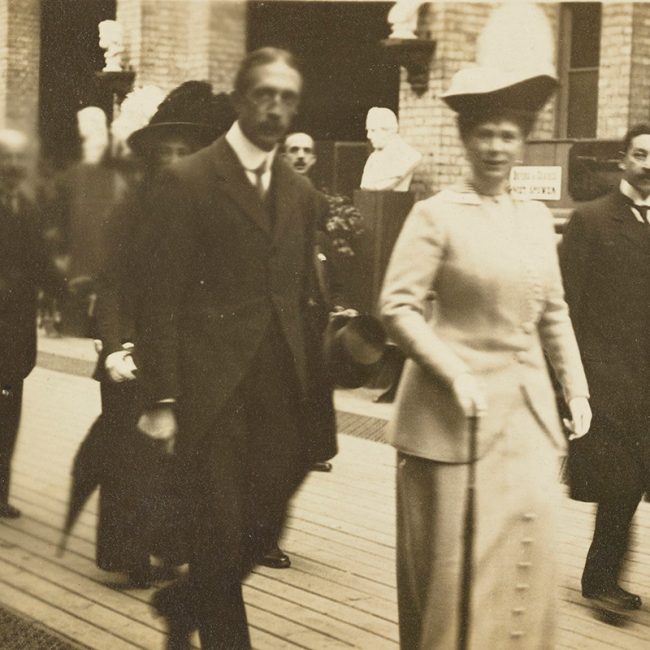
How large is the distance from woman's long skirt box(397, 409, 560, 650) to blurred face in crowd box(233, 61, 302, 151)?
0.93 m

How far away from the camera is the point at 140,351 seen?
404 cm

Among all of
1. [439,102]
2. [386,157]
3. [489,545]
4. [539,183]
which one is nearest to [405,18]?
[439,102]

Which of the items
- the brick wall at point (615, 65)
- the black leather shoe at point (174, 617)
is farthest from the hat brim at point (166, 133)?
the brick wall at point (615, 65)

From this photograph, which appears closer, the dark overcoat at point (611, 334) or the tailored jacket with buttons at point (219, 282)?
the tailored jacket with buttons at point (219, 282)

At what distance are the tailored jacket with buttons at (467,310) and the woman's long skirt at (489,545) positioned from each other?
62 mm

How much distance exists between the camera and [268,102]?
3930 millimetres

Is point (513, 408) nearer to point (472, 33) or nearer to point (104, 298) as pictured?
point (104, 298)

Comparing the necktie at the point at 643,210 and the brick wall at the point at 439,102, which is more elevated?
the brick wall at the point at 439,102

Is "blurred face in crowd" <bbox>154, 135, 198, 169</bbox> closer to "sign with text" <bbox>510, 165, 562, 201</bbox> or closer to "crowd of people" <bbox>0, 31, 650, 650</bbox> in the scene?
"crowd of people" <bbox>0, 31, 650, 650</bbox>

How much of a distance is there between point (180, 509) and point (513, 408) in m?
1.19

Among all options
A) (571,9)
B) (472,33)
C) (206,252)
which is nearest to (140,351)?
(206,252)

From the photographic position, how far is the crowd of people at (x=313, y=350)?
3.80m

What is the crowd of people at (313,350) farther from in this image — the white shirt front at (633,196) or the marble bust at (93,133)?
the white shirt front at (633,196)

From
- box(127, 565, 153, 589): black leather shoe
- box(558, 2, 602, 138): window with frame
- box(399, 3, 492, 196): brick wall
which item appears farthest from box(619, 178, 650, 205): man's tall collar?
box(127, 565, 153, 589): black leather shoe
